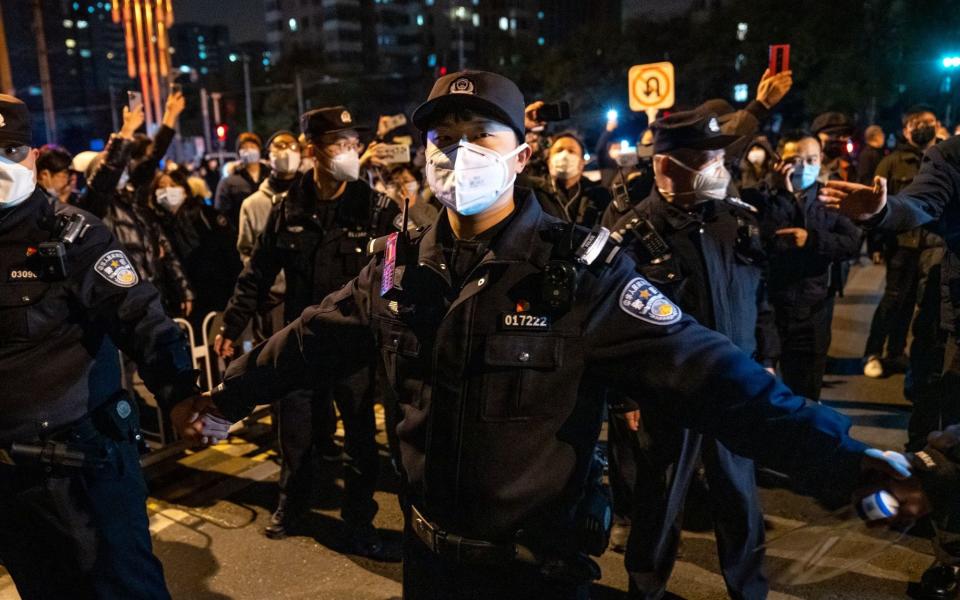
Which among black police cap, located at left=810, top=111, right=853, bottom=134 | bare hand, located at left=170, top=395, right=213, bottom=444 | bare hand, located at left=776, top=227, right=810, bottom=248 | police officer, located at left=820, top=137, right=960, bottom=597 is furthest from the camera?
black police cap, located at left=810, top=111, right=853, bottom=134

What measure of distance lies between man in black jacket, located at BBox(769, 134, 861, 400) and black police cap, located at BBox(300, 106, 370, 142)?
2.96 metres

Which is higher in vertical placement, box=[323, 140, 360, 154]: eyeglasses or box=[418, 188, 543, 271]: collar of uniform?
box=[323, 140, 360, 154]: eyeglasses

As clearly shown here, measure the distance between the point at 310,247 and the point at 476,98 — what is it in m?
2.41

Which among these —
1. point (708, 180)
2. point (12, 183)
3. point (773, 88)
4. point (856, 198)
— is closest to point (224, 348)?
point (12, 183)

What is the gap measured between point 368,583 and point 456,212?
8.32ft

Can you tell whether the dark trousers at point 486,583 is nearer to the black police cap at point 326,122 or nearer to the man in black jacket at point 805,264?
the black police cap at point 326,122

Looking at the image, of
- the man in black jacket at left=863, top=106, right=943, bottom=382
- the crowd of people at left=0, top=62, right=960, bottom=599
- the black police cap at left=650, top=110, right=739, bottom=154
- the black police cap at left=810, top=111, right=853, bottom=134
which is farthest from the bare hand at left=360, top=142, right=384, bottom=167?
the man in black jacket at left=863, top=106, right=943, bottom=382

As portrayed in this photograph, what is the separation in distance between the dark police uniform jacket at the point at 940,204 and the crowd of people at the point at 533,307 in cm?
10

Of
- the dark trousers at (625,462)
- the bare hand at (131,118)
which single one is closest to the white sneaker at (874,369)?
the dark trousers at (625,462)

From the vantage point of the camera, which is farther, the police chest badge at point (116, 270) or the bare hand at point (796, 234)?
the bare hand at point (796, 234)

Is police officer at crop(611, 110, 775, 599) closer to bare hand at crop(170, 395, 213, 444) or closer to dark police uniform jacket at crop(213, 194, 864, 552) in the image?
dark police uniform jacket at crop(213, 194, 864, 552)

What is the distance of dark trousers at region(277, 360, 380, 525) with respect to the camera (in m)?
4.43

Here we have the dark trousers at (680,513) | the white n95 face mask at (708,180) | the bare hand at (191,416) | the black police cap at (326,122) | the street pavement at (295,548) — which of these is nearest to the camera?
the bare hand at (191,416)

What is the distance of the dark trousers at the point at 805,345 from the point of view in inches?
214
